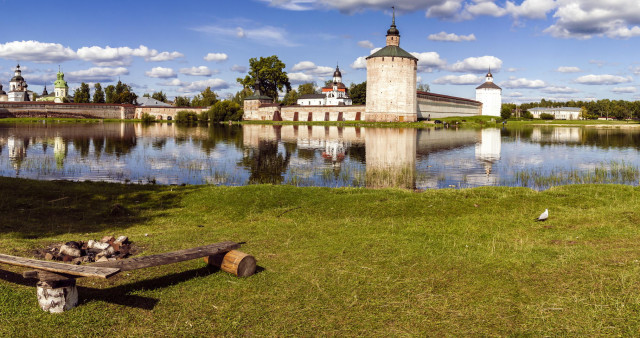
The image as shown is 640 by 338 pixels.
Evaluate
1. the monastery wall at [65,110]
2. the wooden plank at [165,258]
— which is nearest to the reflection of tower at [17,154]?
the wooden plank at [165,258]

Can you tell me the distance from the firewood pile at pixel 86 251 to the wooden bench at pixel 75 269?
101 cm

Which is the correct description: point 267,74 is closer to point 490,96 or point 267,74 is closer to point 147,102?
point 147,102

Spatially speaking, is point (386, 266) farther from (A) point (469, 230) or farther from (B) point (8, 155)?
(B) point (8, 155)

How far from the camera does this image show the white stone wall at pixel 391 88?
71.0 meters

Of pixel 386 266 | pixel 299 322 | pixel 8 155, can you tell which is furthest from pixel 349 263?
pixel 8 155

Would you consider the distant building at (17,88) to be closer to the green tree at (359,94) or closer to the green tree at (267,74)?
the green tree at (267,74)

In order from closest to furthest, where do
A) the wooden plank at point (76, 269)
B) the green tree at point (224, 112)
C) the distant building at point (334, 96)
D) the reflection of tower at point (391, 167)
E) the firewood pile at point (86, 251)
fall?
1. the wooden plank at point (76, 269)
2. the firewood pile at point (86, 251)
3. the reflection of tower at point (391, 167)
4. the green tree at point (224, 112)
5. the distant building at point (334, 96)

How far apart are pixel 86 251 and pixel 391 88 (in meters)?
67.9

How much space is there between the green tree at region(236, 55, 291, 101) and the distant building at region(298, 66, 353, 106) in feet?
28.5

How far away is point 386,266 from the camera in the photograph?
585cm

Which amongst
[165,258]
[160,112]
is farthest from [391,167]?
[160,112]

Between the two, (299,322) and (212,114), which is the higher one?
(212,114)

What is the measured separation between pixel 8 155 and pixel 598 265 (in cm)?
2596

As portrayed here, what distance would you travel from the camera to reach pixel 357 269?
577 cm
